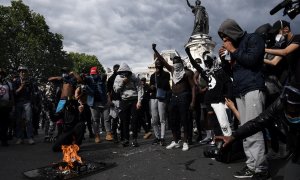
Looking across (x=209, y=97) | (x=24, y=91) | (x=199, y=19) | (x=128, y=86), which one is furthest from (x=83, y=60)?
(x=209, y=97)

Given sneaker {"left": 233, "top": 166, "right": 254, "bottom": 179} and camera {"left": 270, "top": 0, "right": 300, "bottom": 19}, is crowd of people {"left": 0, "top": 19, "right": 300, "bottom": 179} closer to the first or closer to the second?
sneaker {"left": 233, "top": 166, "right": 254, "bottom": 179}

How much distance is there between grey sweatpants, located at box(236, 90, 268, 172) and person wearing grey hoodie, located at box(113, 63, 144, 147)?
13.5 feet

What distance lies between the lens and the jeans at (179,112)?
726 centimetres

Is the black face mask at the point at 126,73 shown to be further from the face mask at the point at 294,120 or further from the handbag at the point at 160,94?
the face mask at the point at 294,120

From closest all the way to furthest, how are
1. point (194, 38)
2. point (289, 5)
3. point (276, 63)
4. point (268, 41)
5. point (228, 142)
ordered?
point (228, 142)
point (289, 5)
point (276, 63)
point (268, 41)
point (194, 38)

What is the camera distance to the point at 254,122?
193 cm

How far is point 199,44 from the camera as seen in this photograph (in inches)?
1119

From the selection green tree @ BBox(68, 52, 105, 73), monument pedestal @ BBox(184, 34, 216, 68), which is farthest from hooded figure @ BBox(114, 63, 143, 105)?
green tree @ BBox(68, 52, 105, 73)

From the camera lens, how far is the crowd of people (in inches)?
93.3

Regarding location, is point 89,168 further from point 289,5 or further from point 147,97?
point 147,97

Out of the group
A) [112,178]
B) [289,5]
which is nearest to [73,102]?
[112,178]

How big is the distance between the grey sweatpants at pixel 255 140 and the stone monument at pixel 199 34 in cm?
2386

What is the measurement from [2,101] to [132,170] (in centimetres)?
526

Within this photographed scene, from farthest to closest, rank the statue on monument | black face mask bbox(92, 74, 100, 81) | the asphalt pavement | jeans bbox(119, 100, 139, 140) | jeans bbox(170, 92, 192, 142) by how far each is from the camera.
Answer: the statue on monument, black face mask bbox(92, 74, 100, 81), jeans bbox(119, 100, 139, 140), jeans bbox(170, 92, 192, 142), the asphalt pavement
